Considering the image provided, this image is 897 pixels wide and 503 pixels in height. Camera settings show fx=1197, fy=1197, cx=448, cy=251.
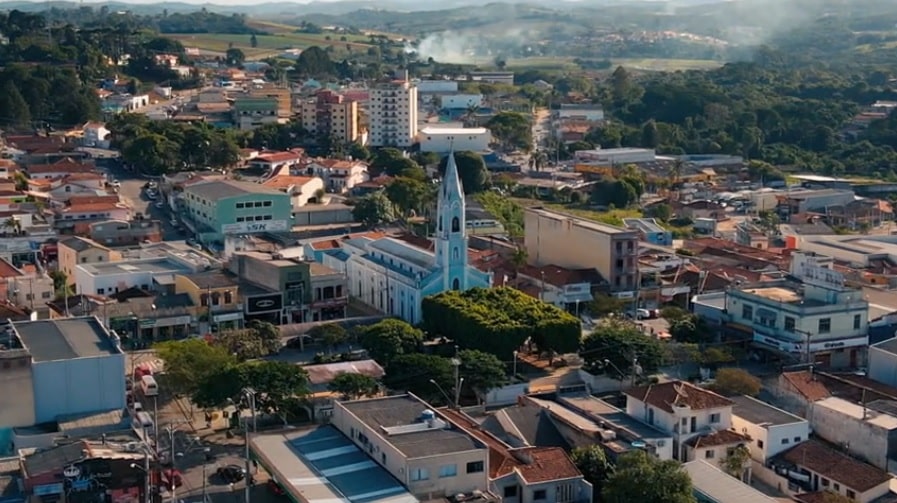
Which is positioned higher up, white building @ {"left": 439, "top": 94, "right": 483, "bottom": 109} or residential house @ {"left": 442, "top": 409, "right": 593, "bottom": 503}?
white building @ {"left": 439, "top": 94, "right": 483, "bottom": 109}

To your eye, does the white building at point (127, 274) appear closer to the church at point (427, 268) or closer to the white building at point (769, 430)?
the church at point (427, 268)

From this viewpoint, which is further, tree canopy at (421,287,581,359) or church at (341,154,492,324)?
church at (341,154,492,324)

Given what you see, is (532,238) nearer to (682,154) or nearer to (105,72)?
(682,154)

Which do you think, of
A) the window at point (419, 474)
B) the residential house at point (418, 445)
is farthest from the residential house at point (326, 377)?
the window at point (419, 474)

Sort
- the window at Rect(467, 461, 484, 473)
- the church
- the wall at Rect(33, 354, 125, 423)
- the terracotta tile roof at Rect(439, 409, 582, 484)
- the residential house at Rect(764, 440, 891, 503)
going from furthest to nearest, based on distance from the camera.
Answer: the church, the wall at Rect(33, 354, 125, 423), the residential house at Rect(764, 440, 891, 503), the terracotta tile roof at Rect(439, 409, 582, 484), the window at Rect(467, 461, 484, 473)

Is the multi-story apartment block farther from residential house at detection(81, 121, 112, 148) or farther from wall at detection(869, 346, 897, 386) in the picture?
wall at detection(869, 346, 897, 386)

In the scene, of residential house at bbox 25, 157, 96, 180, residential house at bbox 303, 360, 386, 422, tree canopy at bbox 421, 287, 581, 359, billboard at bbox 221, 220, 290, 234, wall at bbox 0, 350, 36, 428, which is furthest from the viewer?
residential house at bbox 25, 157, 96, 180

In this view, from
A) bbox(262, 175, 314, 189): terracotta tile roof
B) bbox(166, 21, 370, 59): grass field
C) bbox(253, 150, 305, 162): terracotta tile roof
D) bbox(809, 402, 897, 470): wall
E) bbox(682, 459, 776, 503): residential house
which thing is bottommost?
bbox(809, 402, 897, 470): wall

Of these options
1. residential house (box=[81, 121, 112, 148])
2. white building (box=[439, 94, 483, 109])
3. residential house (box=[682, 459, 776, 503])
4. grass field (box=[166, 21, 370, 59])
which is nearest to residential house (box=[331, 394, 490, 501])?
residential house (box=[682, 459, 776, 503])
